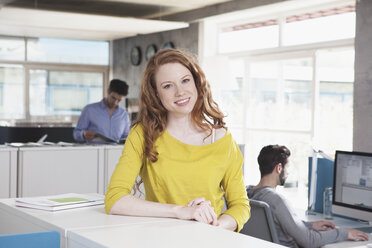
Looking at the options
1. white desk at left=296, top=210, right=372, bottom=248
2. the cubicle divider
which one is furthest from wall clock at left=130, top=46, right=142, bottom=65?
white desk at left=296, top=210, right=372, bottom=248

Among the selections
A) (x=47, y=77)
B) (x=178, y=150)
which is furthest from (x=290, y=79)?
(x=178, y=150)

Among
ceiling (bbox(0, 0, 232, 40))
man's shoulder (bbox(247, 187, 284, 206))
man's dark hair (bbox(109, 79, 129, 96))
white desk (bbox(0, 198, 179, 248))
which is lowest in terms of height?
man's shoulder (bbox(247, 187, 284, 206))

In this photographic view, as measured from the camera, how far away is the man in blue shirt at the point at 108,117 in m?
5.59

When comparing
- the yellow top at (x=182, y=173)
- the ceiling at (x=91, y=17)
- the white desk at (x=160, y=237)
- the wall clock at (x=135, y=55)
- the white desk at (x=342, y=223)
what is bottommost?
the white desk at (x=342, y=223)

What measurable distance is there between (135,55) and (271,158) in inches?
283

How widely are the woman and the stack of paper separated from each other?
0.15 m

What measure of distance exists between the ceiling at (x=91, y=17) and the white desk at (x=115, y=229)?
488 centimetres

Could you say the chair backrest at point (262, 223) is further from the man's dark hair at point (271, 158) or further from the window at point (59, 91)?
the window at point (59, 91)

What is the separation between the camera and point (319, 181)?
3.73m

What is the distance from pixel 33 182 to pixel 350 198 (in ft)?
7.74

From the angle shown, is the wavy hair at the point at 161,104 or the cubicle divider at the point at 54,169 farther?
the cubicle divider at the point at 54,169

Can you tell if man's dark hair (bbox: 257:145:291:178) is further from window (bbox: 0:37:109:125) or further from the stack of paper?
window (bbox: 0:37:109:125)

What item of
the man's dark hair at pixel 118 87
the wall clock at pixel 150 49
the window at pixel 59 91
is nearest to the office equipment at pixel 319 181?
the man's dark hair at pixel 118 87

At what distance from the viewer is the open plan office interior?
11.2ft
